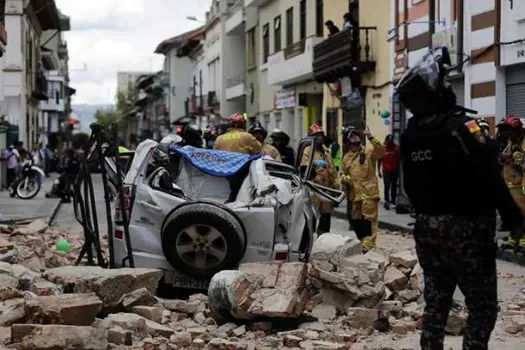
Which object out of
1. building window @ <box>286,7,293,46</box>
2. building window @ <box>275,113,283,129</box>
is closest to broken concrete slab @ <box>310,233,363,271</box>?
building window @ <box>286,7,293,46</box>

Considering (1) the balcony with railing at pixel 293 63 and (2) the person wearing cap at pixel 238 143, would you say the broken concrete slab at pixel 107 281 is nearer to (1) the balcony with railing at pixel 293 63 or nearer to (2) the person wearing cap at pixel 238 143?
(2) the person wearing cap at pixel 238 143

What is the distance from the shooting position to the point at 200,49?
69.8m

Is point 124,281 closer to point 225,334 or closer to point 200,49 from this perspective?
point 225,334

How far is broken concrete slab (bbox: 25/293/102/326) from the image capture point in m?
7.45

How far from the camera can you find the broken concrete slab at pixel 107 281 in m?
8.58

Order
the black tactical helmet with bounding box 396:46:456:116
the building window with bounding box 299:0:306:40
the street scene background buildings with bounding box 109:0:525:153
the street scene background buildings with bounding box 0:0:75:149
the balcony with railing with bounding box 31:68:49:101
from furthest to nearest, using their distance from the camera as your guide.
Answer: the balcony with railing with bounding box 31:68:49:101
the street scene background buildings with bounding box 0:0:75:149
the building window with bounding box 299:0:306:40
the street scene background buildings with bounding box 109:0:525:153
the black tactical helmet with bounding box 396:46:456:116

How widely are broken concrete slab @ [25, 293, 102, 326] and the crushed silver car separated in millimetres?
2337

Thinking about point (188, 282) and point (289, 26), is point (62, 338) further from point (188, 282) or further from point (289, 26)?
point (289, 26)

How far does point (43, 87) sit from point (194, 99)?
1384 cm

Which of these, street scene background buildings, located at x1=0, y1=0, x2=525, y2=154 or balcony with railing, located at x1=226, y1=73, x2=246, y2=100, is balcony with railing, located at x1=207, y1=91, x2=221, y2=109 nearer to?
street scene background buildings, located at x1=0, y1=0, x2=525, y2=154

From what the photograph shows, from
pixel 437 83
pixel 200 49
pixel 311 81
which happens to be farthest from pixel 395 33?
pixel 200 49

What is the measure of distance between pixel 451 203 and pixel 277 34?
3696 cm

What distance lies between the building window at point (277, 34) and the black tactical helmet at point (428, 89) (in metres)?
35.9


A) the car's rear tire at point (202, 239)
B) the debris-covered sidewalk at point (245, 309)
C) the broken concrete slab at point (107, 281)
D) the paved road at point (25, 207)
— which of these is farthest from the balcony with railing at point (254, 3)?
the broken concrete slab at point (107, 281)
